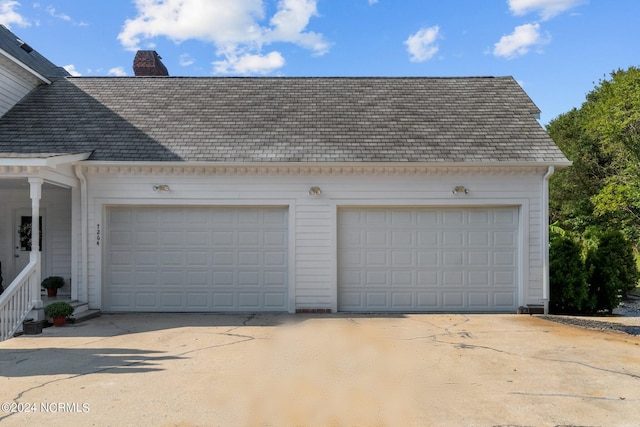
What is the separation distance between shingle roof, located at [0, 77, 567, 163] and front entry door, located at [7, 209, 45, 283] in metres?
1.82

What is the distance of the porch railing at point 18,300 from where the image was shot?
7992 millimetres

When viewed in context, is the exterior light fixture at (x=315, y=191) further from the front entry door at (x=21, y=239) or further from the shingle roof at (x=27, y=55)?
the shingle roof at (x=27, y=55)

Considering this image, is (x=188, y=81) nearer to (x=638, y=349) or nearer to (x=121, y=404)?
(x=121, y=404)

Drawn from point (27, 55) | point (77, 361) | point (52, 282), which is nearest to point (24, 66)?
point (27, 55)

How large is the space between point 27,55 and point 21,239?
6553 mm

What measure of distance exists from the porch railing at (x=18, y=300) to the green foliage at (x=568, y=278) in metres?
10.6

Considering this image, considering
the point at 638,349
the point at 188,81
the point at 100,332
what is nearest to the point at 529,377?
the point at 638,349

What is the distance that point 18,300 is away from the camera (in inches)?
329

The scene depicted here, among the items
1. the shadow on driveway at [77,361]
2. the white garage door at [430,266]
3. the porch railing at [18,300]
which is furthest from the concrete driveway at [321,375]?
the white garage door at [430,266]

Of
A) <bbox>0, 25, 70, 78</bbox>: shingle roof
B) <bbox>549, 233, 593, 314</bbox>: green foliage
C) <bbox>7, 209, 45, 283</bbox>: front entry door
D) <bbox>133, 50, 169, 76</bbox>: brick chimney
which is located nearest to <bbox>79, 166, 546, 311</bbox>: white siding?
<bbox>549, 233, 593, 314</bbox>: green foliage

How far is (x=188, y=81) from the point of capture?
525 inches

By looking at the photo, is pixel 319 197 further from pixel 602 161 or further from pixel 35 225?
pixel 602 161

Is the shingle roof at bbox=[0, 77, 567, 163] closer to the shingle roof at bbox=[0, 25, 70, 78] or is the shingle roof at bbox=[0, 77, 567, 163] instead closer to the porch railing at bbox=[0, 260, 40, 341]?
the shingle roof at bbox=[0, 25, 70, 78]

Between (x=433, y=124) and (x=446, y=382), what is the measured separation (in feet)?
24.3
